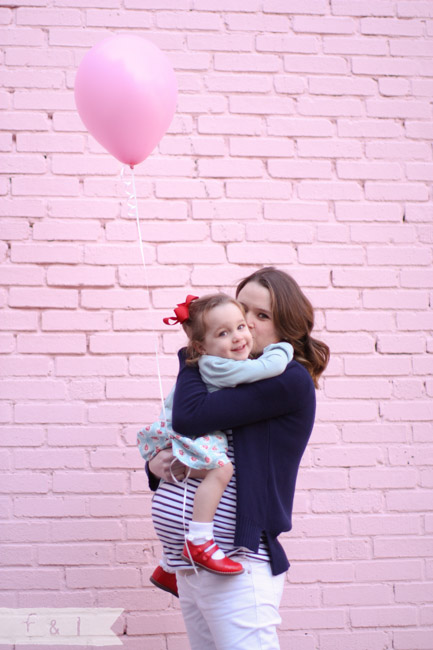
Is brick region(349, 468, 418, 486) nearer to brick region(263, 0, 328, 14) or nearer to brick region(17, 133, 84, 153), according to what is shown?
brick region(17, 133, 84, 153)

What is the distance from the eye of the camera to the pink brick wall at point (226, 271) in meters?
2.78

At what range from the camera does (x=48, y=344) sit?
9.26 ft

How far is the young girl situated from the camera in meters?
1.85

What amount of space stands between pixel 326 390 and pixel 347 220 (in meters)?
0.69

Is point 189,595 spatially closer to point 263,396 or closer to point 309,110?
point 263,396

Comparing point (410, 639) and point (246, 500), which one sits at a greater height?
point (246, 500)

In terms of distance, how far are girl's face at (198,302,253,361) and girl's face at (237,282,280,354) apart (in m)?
0.10

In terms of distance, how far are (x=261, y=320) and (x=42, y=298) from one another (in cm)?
106

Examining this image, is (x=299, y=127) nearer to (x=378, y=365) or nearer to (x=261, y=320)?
(x=378, y=365)

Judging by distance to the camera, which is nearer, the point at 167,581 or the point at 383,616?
the point at 167,581

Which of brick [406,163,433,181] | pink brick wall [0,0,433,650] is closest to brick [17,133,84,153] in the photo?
pink brick wall [0,0,433,650]

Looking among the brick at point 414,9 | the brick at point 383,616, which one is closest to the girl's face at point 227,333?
the brick at point 383,616

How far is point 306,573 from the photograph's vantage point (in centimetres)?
281

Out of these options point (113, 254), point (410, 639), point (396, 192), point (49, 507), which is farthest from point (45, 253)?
point (410, 639)
